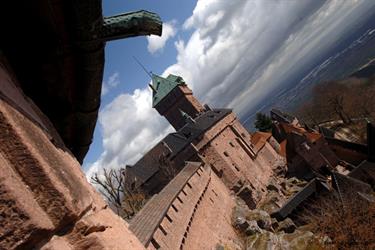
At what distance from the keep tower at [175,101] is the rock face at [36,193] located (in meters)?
56.4

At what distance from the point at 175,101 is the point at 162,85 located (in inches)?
199

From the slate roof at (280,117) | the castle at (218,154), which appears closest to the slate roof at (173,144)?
the castle at (218,154)

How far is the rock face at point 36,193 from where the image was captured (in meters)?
1.58

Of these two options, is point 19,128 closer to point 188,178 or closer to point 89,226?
point 89,226

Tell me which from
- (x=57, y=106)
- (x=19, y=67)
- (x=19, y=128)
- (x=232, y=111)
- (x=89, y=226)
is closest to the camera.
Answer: (x=19, y=128)

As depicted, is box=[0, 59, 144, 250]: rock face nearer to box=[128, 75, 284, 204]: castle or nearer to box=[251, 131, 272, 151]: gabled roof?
box=[128, 75, 284, 204]: castle

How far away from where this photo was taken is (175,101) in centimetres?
6112

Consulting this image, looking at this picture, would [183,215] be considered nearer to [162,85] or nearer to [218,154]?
[218,154]

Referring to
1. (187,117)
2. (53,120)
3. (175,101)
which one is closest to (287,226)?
(53,120)

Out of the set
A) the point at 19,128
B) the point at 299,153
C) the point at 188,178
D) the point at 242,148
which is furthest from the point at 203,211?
the point at 299,153

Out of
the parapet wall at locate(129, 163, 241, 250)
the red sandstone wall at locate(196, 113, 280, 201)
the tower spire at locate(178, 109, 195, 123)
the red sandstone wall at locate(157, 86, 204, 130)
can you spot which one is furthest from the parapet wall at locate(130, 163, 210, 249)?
the red sandstone wall at locate(157, 86, 204, 130)

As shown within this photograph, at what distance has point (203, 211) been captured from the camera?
20.7 meters

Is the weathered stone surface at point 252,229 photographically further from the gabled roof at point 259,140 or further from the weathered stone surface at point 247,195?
the gabled roof at point 259,140

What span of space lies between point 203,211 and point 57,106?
60.9 ft
